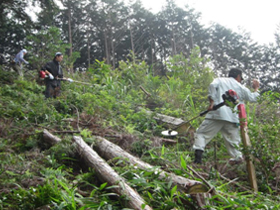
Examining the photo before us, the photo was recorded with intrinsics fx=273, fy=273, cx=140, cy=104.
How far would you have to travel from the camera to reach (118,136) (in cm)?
491

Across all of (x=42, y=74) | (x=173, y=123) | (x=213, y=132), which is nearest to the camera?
(x=213, y=132)

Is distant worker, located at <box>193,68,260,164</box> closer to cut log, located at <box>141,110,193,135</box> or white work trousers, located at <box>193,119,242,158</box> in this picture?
white work trousers, located at <box>193,119,242,158</box>

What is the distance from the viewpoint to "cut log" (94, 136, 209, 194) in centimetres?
271

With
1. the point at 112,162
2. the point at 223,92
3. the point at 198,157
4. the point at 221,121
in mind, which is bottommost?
the point at 198,157

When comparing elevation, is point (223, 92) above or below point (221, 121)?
above

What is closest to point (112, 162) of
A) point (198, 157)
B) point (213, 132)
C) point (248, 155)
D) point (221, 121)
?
point (198, 157)

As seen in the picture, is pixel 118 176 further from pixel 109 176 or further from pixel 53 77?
pixel 53 77

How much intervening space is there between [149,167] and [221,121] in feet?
6.51

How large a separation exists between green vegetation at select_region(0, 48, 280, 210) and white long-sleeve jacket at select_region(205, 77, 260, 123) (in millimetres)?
→ 405

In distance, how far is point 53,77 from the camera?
8172mm

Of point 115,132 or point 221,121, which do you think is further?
point 115,132

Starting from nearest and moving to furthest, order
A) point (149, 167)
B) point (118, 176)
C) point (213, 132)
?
point (118, 176) → point (149, 167) → point (213, 132)

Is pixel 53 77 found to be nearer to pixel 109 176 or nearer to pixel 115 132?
pixel 115 132

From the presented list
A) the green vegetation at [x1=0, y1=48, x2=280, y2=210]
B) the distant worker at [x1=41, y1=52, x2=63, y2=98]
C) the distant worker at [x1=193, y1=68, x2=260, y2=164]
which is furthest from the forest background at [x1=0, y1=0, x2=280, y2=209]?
the distant worker at [x1=41, y1=52, x2=63, y2=98]
